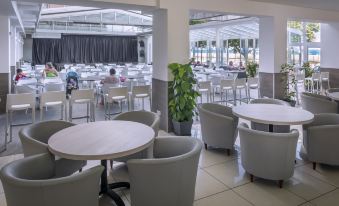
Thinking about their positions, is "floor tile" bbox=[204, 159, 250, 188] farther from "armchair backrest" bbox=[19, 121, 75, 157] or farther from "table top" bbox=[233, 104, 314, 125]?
"armchair backrest" bbox=[19, 121, 75, 157]

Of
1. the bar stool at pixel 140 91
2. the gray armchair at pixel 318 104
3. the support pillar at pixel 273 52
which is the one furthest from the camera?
the support pillar at pixel 273 52

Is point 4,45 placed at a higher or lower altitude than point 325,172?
higher

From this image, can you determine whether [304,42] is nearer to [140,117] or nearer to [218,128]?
[218,128]

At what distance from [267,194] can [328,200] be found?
0.57 metres

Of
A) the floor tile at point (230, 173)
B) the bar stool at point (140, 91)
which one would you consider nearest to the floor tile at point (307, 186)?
the floor tile at point (230, 173)

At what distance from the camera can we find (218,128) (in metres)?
3.85

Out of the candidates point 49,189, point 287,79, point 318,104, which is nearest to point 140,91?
Answer: point 318,104

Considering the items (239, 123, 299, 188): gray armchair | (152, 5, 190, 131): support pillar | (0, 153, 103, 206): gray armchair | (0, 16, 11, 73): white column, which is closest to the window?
(152, 5, 190, 131): support pillar

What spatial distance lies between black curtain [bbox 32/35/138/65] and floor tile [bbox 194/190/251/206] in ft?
54.3

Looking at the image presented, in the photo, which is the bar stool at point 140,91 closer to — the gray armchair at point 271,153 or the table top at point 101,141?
the table top at point 101,141

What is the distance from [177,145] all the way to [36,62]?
55.8 ft

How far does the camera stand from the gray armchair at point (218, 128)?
3.79m

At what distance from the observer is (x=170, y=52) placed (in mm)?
5094

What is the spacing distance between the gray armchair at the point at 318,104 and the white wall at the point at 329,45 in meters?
4.57
